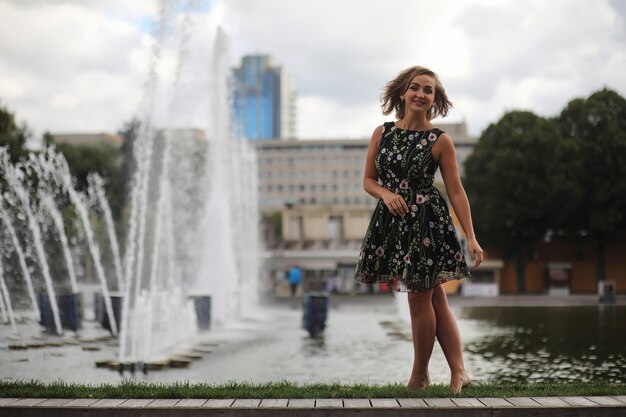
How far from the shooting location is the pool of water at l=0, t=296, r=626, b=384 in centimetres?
1021

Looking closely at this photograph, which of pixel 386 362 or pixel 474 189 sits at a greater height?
pixel 474 189

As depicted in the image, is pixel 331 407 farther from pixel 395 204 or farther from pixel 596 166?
pixel 596 166

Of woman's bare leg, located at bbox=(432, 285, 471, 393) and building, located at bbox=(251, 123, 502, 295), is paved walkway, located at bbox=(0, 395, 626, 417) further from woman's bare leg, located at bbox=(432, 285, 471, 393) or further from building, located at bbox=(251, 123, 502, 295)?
building, located at bbox=(251, 123, 502, 295)

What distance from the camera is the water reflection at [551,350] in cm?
996

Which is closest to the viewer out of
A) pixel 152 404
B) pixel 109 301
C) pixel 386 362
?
pixel 152 404

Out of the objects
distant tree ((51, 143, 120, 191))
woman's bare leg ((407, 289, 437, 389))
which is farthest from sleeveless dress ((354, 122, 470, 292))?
distant tree ((51, 143, 120, 191))

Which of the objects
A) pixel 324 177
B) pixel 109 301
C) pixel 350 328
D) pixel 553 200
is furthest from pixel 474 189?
pixel 324 177

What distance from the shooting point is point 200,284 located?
2816 cm

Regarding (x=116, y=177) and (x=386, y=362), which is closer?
(x=386, y=362)

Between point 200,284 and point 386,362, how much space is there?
16.7 metres

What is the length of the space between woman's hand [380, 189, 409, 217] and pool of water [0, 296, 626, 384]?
2735 mm

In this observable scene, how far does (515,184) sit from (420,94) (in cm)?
4326

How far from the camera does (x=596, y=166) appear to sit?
47312 millimetres

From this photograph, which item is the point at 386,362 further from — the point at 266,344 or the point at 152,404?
the point at 152,404
